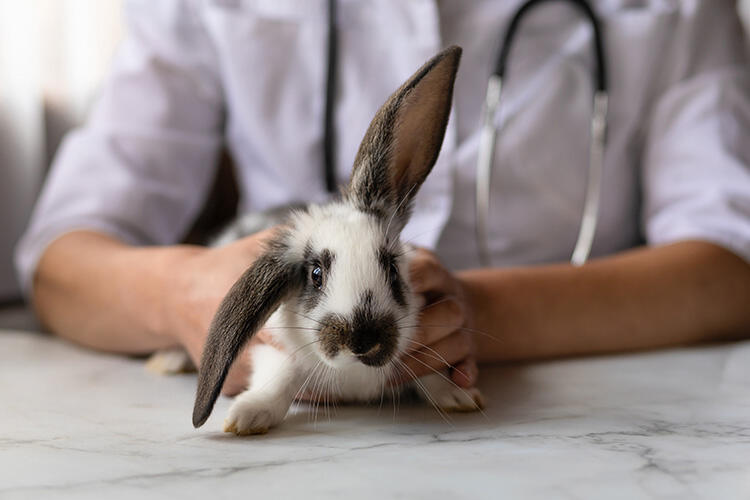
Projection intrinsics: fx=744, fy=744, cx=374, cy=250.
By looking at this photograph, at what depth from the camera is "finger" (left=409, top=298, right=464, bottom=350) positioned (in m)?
0.71

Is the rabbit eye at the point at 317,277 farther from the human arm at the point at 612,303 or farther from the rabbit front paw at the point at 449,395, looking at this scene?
the human arm at the point at 612,303

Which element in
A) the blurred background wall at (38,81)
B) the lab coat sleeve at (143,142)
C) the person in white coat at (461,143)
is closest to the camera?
the person in white coat at (461,143)

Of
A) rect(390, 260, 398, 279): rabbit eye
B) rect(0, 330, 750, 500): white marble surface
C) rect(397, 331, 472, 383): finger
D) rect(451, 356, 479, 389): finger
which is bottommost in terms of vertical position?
rect(0, 330, 750, 500): white marble surface

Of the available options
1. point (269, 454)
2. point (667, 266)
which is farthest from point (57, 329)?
point (667, 266)

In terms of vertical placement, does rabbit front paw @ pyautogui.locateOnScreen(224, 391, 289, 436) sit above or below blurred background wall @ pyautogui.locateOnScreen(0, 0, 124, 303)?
below

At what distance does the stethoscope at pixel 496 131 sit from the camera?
3.76ft

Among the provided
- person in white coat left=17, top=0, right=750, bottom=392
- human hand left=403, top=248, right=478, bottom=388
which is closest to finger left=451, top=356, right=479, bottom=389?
human hand left=403, top=248, right=478, bottom=388

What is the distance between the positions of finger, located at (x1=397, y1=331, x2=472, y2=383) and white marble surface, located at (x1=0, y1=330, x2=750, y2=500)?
0.04 meters

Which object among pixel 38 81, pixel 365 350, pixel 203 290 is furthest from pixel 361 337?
pixel 38 81

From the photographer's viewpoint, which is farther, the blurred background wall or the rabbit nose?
the blurred background wall

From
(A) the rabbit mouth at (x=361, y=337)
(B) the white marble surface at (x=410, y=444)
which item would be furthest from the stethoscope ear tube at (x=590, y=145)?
(A) the rabbit mouth at (x=361, y=337)

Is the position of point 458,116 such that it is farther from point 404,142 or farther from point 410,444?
point 410,444

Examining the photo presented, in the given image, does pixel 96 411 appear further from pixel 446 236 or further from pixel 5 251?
pixel 5 251

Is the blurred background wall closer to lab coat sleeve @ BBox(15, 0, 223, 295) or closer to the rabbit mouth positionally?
lab coat sleeve @ BBox(15, 0, 223, 295)
